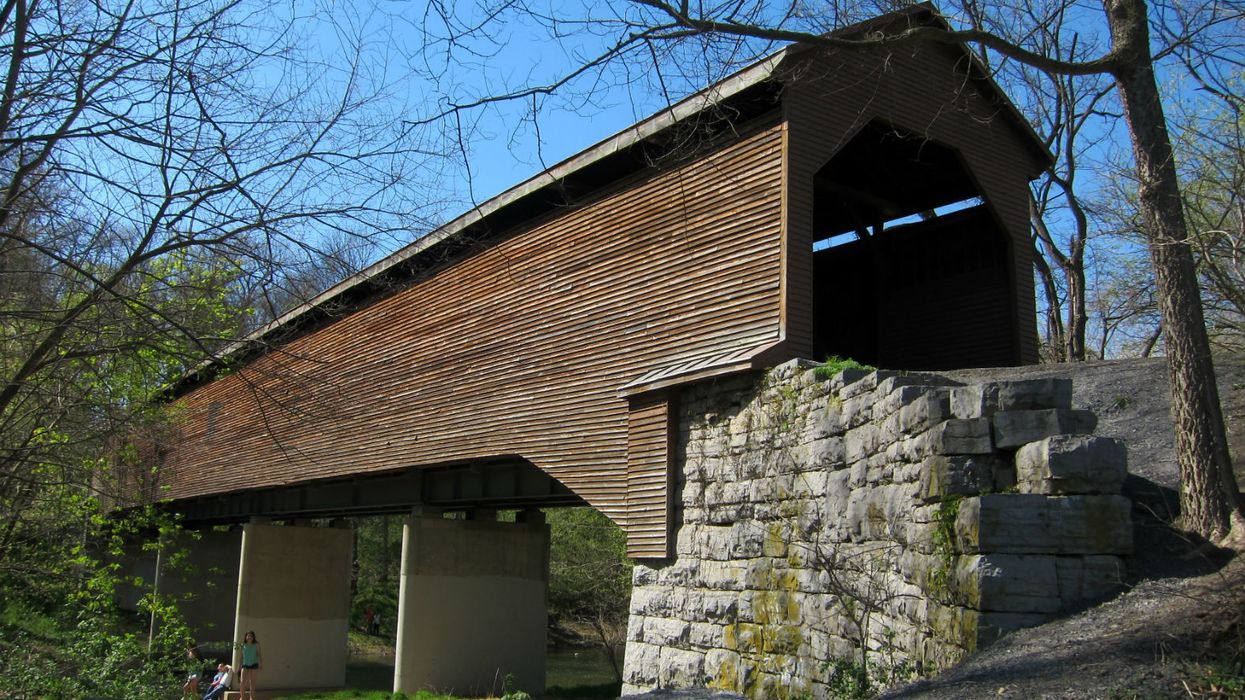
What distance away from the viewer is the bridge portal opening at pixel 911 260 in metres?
14.2

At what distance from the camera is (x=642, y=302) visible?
12.5 m

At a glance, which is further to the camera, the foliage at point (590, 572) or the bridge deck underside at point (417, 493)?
the foliage at point (590, 572)

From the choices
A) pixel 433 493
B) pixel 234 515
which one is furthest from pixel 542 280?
pixel 234 515

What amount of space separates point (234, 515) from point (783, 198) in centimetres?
2135

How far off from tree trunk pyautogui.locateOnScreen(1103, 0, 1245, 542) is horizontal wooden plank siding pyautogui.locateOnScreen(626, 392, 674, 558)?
→ 550 cm

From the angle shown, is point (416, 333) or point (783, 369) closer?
point (783, 369)

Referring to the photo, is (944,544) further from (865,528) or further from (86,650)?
(86,650)

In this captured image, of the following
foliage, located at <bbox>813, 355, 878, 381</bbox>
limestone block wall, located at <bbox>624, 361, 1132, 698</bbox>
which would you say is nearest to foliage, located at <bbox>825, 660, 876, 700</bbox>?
limestone block wall, located at <bbox>624, 361, 1132, 698</bbox>

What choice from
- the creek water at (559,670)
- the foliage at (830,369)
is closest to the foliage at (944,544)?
the foliage at (830,369)

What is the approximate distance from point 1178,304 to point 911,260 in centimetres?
869

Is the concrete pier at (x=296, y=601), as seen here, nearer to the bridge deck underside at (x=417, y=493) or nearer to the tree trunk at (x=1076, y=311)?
the bridge deck underside at (x=417, y=493)

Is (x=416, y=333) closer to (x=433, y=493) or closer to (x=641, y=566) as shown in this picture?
(x=433, y=493)

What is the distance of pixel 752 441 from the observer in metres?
10.3

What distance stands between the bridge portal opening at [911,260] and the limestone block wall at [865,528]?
5170 mm
